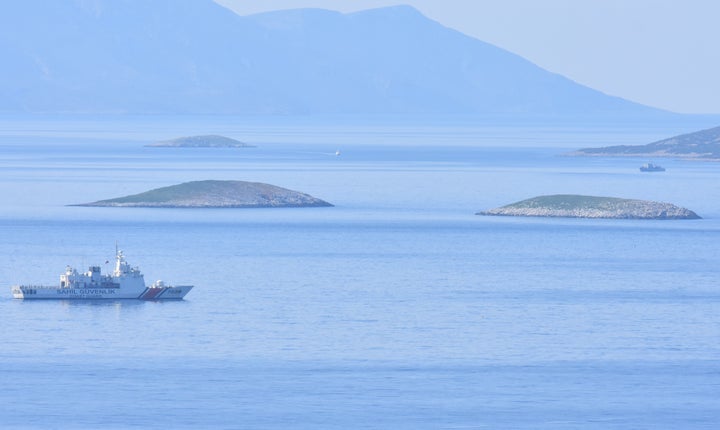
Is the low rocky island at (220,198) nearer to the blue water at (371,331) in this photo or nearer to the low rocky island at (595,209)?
the blue water at (371,331)

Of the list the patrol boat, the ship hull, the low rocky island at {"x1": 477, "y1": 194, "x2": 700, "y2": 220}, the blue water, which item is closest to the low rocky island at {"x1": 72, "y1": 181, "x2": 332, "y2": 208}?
the blue water

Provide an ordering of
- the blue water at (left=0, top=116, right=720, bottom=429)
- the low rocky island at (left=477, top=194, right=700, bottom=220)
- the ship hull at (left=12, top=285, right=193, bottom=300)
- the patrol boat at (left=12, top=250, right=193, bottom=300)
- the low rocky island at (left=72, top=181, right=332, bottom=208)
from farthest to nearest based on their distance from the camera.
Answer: the low rocky island at (left=72, top=181, right=332, bottom=208)
the low rocky island at (left=477, top=194, right=700, bottom=220)
the patrol boat at (left=12, top=250, right=193, bottom=300)
the ship hull at (left=12, top=285, right=193, bottom=300)
the blue water at (left=0, top=116, right=720, bottom=429)

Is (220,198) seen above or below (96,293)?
above

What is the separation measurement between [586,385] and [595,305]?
25.6 meters

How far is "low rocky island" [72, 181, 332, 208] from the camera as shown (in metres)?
165

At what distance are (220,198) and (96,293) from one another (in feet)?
246

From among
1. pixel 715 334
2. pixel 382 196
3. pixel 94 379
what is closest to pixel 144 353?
pixel 94 379

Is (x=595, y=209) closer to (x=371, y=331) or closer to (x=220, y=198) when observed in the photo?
(x=220, y=198)

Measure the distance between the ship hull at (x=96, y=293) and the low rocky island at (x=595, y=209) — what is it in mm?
69901

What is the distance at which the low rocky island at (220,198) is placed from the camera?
165m

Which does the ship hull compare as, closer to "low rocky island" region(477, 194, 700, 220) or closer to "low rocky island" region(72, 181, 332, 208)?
"low rocky island" region(477, 194, 700, 220)

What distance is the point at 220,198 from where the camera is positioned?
547 feet

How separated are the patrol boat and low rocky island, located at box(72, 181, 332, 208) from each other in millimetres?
72009

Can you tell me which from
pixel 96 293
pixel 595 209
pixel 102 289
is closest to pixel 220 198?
pixel 595 209
